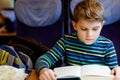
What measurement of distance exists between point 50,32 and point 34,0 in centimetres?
33

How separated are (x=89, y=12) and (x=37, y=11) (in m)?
1.25

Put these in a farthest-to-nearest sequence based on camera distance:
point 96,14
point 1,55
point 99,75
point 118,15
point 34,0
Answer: point 34,0, point 118,15, point 1,55, point 96,14, point 99,75

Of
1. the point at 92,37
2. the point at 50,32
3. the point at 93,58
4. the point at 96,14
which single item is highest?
the point at 96,14

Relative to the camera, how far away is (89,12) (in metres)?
1.18

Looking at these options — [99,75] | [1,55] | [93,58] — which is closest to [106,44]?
[93,58]

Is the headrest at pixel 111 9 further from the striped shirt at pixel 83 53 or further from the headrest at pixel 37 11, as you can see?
the striped shirt at pixel 83 53

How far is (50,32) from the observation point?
2.49 m

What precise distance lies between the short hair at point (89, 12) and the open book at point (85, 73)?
0.24 meters

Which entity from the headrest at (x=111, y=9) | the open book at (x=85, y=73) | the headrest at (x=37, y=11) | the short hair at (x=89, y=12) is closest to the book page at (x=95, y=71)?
the open book at (x=85, y=73)

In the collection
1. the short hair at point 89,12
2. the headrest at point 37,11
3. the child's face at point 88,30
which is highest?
the short hair at point 89,12

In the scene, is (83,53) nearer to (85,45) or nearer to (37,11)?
(85,45)

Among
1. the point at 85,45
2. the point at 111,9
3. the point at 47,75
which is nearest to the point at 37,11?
the point at 111,9

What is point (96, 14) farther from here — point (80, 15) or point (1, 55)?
point (1, 55)

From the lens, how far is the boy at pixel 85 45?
118 cm
